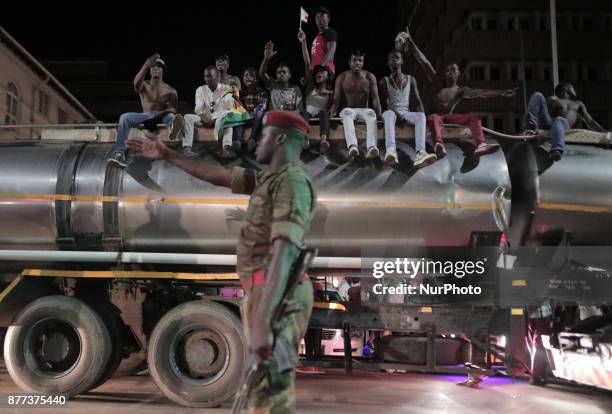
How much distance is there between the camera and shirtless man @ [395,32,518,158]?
22.4ft

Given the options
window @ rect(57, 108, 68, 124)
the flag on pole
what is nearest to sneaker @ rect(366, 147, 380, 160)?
the flag on pole

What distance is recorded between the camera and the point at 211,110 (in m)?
7.95

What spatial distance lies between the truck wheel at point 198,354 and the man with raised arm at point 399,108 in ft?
8.51

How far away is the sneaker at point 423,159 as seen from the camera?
6.65 meters

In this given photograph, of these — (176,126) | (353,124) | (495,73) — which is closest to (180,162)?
(353,124)

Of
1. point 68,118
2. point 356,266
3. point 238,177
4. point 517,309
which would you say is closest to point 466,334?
point 517,309

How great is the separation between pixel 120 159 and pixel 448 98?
4182 mm

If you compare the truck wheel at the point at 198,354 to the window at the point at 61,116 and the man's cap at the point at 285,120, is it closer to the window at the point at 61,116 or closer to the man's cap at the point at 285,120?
the man's cap at the point at 285,120

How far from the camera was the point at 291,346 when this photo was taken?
3199 mm

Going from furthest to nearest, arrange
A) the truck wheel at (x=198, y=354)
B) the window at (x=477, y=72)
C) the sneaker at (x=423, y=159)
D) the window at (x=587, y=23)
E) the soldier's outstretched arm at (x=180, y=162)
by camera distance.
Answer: the window at (x=587, y=23) < the window at (x=477, y=72) < the sneaker at (x=423, y=159) < the truck wheel at (x=198, y=354) < the soldier's outstretched arm at (x=180, y=162)

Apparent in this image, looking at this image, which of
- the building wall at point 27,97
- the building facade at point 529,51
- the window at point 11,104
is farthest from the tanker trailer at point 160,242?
the building facade at point 529,51

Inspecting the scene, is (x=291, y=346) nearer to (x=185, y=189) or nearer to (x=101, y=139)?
(x=185, y=189)

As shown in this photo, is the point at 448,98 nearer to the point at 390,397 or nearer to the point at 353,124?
the point at 353,124

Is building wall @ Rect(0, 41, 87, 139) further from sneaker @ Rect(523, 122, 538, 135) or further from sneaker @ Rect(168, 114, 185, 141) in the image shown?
sneaker @ Rect(523, 122, 538, 135)
